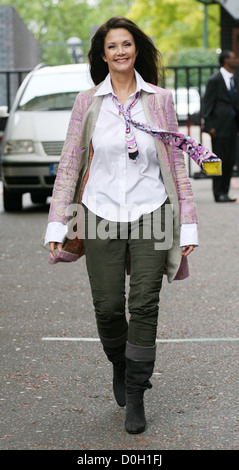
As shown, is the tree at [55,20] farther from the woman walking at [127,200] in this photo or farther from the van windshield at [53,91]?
the woman walking at [127,200]

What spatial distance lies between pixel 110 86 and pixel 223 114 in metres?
9.36

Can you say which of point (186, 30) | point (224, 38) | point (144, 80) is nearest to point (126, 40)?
point (144, 80)

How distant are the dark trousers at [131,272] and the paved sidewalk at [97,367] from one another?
453 millimetres

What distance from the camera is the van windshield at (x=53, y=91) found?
12.9m

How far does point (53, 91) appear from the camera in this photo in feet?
42.7

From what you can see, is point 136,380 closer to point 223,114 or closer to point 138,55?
point 138,55

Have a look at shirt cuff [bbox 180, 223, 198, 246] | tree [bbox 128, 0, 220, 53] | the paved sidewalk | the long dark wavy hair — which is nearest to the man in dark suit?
the paved sidewalk

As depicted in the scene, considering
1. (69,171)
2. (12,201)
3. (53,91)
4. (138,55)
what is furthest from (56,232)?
(12,201)

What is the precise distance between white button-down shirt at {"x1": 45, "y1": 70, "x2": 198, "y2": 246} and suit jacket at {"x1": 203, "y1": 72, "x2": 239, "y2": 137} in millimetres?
9240

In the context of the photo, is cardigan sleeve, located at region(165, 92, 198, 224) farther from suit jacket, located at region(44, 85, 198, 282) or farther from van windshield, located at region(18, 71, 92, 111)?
van windshield, located at region(18, 71, 92, 111)

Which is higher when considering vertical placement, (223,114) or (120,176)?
(120,176)

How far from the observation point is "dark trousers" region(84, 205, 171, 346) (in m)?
4.24

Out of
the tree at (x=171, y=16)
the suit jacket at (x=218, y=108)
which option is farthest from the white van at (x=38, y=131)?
the tree at (x=171, y=16)
